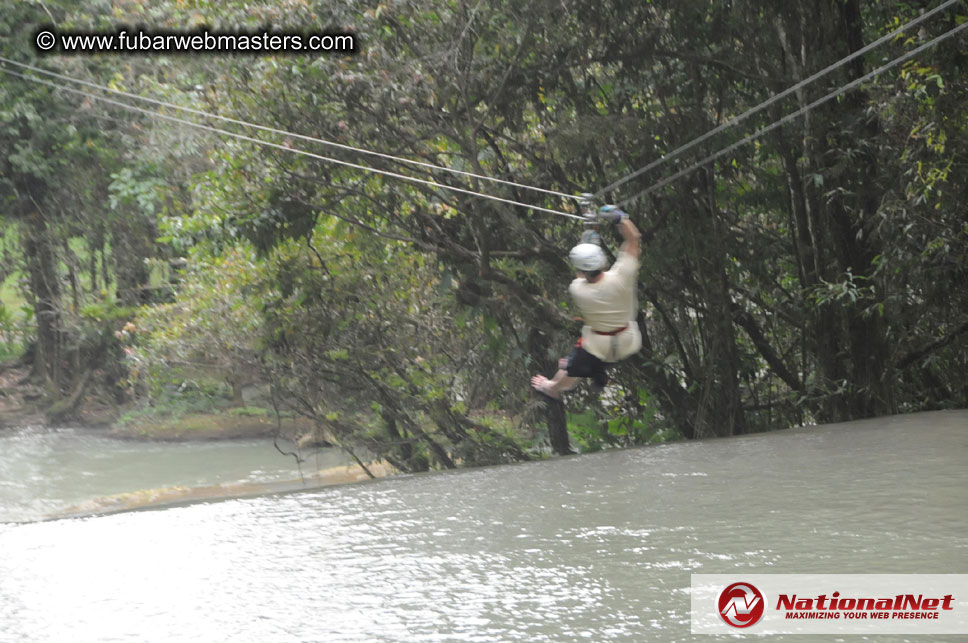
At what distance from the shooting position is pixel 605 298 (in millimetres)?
6191

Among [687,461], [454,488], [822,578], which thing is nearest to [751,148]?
[687,461]

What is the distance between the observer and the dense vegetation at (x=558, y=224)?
8.95m

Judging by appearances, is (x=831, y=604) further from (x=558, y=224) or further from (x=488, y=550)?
(x=558, y=224)

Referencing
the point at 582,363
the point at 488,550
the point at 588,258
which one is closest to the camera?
the point at 488,550

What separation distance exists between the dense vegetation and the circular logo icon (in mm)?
4865

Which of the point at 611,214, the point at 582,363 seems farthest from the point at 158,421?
the point at 611,214

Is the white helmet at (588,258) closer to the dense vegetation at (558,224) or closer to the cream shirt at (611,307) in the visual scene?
the cream shirt at (611,307)

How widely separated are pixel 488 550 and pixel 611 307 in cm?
210

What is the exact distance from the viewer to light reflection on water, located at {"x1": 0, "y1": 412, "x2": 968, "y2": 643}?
149 inches

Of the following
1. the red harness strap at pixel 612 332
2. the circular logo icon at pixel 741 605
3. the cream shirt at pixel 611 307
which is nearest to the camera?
the circular logo icon at pixel 741 605

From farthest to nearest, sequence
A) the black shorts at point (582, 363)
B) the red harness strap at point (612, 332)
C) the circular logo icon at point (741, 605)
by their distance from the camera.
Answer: the black shorts at point (582, 363) → the red harness strap at point (612, 332) → the circular logo icon at point (741, 605)

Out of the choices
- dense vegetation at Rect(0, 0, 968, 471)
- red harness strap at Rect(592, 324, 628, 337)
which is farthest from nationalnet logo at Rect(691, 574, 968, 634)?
dense vegetation at Rect(0, 0, 968, 471)

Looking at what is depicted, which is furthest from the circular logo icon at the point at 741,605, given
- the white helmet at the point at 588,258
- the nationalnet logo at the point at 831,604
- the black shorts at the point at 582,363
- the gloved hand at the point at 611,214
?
the black shorts at the point at 582,363

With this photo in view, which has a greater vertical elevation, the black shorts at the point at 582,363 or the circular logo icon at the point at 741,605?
the black shorts at the point at 582,363
